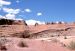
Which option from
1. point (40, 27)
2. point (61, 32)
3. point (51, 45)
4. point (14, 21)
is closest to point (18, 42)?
point (51, 45)


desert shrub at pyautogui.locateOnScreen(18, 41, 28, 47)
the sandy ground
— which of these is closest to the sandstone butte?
the sandy ground

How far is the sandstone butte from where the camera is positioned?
16103mm

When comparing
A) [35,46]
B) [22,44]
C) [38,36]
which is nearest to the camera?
[22,44]

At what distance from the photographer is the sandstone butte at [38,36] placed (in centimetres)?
1610

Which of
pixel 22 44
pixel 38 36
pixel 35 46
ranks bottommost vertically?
pixel 35 46

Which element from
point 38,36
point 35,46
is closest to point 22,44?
point 35,46

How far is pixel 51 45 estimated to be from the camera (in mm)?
17453

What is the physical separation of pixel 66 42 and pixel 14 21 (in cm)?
1304

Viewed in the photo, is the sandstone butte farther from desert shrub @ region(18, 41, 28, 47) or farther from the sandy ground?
desert shrub @ region(18, 41, 28, 47)

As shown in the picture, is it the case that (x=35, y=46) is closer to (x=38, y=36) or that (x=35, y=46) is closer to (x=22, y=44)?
(x=22, y=44)

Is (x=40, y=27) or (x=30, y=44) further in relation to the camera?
(x=40, y=27)

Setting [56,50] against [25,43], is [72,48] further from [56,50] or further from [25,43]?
[25,43]

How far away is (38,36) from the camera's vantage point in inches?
960

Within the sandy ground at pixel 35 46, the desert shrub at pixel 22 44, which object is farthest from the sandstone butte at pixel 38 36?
the desert shrub at pixel 22 44
